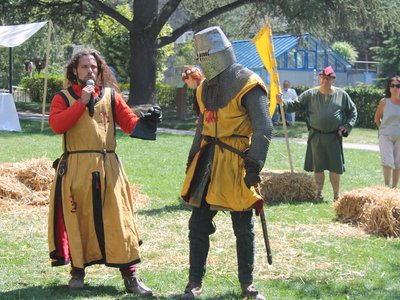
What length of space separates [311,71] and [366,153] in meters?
19.6

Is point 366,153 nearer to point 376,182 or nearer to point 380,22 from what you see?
point 376,182

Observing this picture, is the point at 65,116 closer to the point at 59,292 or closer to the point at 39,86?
the point at 59,292

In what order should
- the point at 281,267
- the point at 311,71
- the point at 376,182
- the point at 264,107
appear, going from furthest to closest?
the point at 311,71
the point at 376,182
the point at 281,267
the point at 264,107

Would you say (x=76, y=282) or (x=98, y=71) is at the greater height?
(x=98, y=71)

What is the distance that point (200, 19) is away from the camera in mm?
25203

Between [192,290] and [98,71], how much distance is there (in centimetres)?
184

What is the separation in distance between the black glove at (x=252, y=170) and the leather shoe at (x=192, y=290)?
916mm

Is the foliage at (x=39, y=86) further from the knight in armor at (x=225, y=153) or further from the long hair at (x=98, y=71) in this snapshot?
the knight in armor at (x=225, y=153)

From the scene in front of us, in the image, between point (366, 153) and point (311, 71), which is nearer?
point (366, 153)

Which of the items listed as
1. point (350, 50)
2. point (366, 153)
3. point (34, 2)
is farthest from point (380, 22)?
point (350, 50)

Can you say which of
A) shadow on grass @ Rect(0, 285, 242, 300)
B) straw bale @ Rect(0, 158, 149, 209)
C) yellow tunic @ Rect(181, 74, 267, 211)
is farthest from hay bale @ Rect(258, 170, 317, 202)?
yellow tunic @ Rect(181, 74, 267, 211)

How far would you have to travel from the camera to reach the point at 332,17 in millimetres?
23688

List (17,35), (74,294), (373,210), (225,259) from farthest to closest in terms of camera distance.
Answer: (17,35) < (373,210) < (225,259) < (74,294)

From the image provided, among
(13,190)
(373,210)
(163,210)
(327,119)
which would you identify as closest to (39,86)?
(13,190)
